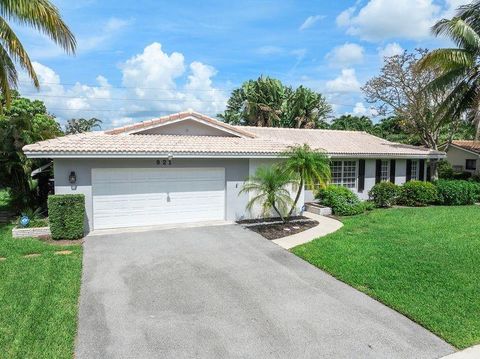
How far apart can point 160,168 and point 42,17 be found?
561 cm

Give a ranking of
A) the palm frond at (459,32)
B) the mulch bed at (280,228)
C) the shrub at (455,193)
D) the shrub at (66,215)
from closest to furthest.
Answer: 1. the shrub at (66,215)
2. the mulch bed at (280,228)
3. the palm frond at (459,32)
4. the shrub at (455,193)

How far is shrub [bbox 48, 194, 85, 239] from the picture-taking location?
10.5m

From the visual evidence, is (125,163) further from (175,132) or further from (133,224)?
(175,132)

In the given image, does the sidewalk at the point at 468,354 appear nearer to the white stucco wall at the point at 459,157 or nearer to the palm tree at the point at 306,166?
the palm tree at the point at 306,166

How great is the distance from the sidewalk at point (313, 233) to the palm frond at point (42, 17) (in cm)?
869

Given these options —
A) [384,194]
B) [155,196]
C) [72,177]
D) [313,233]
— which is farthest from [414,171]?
[72,177]

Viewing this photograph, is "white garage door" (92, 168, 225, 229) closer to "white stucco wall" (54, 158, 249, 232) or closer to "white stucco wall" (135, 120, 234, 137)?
"white stucco wall" (54, 158, 249, 232)

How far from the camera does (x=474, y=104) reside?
19.2 metres

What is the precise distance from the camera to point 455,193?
60.8ft

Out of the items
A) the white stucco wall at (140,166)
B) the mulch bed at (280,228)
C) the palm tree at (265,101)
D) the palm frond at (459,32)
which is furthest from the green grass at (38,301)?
the palm tree at (265,101)

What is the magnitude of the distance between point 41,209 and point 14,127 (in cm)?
339

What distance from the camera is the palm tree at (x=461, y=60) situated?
1783cm

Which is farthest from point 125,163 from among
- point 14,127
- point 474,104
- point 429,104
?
point 429,104

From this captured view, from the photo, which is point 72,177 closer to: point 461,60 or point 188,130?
point 188,130
